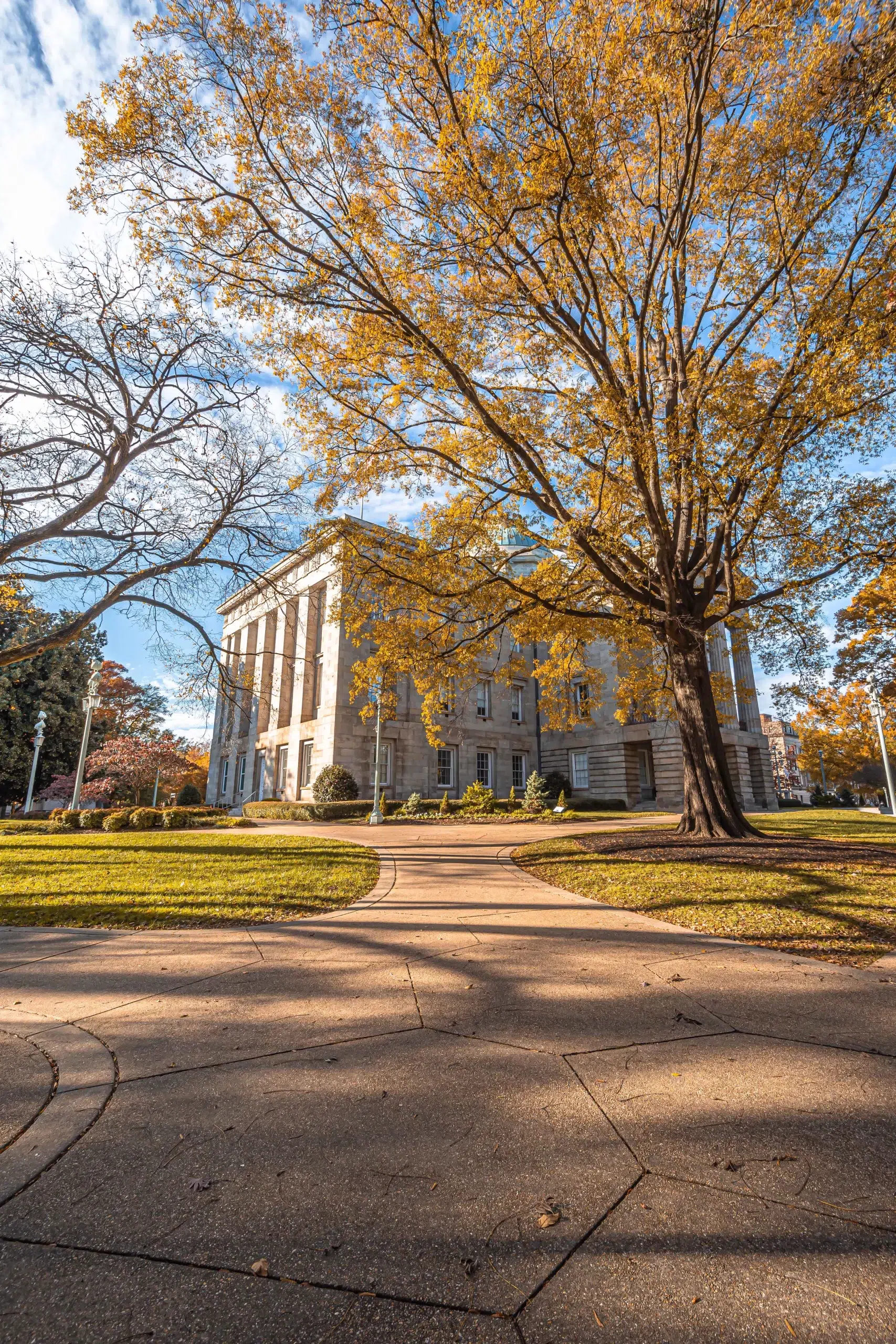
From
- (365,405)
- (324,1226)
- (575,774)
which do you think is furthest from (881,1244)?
(575,774)

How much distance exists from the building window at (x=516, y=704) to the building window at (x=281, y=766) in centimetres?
1362

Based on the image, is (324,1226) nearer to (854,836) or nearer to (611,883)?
(611,883)

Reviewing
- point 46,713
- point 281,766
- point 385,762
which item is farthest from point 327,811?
point 46,713

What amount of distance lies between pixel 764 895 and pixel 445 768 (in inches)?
1046

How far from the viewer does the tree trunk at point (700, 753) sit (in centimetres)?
1145

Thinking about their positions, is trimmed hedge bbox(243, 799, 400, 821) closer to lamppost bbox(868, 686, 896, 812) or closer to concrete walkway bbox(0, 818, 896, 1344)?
concrete walkway bbox(0, 818, 896, 1344)

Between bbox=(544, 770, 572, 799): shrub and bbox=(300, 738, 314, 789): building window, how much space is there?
41.0 feet

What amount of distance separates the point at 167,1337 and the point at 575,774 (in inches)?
1393

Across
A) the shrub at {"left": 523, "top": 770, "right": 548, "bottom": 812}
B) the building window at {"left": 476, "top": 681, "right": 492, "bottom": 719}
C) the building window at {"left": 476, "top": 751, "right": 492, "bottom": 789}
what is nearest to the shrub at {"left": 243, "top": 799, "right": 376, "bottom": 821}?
the shrub at {"left": 523, "top": 770, "right": 548, "bottom": 812}

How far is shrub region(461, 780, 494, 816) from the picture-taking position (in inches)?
958

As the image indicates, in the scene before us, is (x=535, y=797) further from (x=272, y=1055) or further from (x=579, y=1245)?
(x=579, y=1245)

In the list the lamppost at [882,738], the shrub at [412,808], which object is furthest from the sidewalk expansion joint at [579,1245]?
the lamppost at [882,738]

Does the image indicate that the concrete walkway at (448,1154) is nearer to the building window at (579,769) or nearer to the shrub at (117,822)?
the shrub at (117,822)

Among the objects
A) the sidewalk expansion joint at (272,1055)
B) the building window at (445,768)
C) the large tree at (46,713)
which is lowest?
the sidewalk expansion joint at (272,1055)
